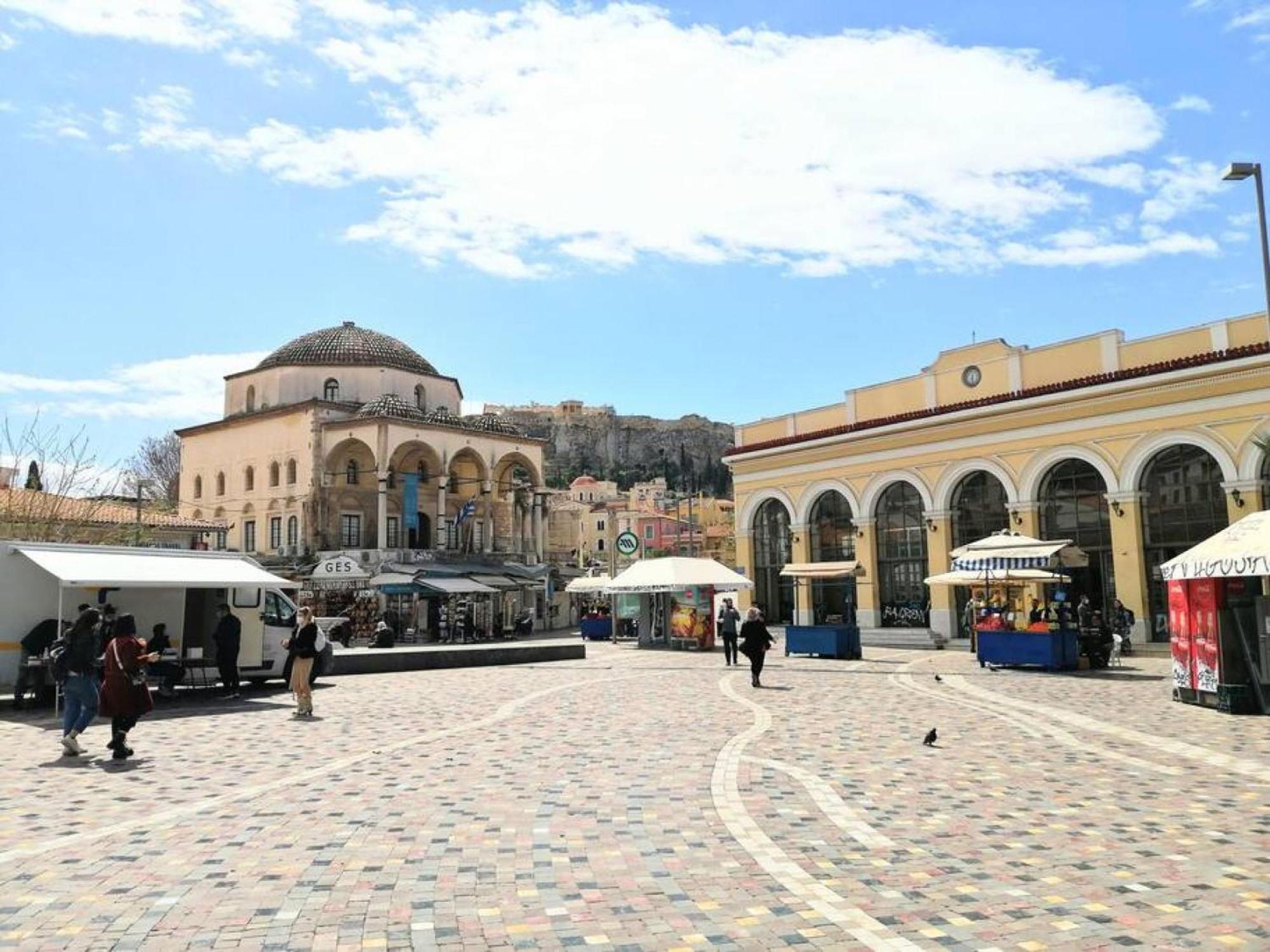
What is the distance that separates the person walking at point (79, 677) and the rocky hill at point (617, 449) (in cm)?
17113

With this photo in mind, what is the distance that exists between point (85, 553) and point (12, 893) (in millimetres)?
11487

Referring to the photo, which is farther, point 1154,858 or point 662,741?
point 662,741

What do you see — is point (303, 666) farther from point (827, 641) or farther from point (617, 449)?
point (617, 449)

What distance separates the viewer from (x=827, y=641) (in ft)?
81.4

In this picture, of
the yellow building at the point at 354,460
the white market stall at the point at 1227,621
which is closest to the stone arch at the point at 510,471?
the yellow building at the point at 354,460

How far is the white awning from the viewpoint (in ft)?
47.8

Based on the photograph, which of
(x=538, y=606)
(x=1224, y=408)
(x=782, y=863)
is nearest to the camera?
(x=782, y=863)

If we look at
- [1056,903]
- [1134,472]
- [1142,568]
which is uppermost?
[1134,472]

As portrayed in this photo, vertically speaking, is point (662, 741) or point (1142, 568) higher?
point (1142, 568)

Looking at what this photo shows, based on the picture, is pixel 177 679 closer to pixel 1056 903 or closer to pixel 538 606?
pixel 1056 903

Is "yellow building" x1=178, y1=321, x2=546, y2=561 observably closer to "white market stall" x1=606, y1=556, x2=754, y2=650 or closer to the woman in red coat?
"white market stall" x1=606, y1=556, x2=754, y2=650

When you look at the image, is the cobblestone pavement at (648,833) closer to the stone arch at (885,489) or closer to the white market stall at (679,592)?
the white market stall at (679,592)

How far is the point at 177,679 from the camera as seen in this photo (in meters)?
16.8

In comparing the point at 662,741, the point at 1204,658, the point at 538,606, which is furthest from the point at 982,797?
the point at 538,606
